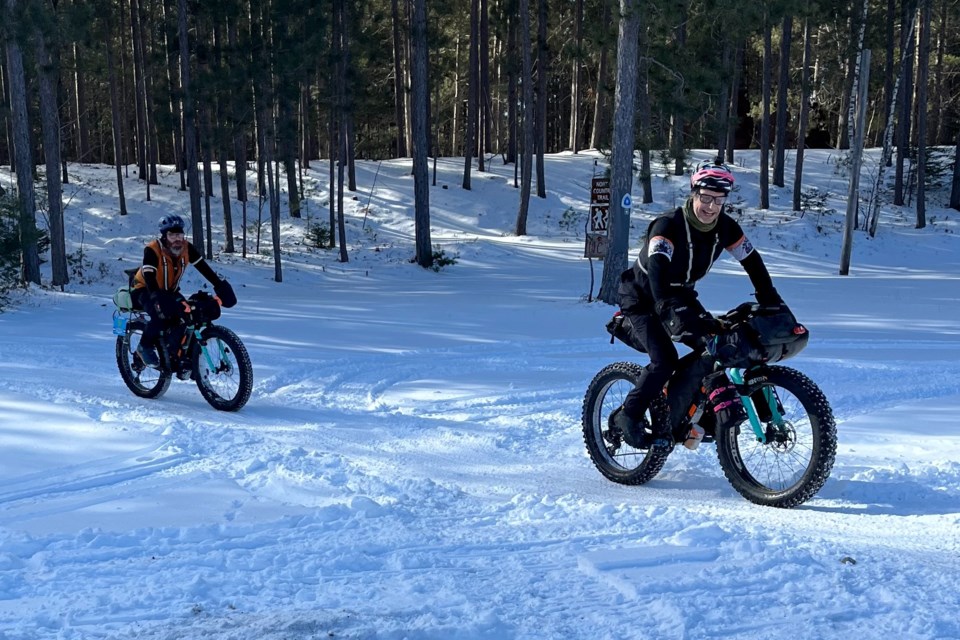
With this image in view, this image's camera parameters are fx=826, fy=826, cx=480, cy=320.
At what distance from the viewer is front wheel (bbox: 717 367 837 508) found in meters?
4.75

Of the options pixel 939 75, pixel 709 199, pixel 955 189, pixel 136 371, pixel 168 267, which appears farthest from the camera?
pixel 939 75

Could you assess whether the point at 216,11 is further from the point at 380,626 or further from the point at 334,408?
the point at 380,626

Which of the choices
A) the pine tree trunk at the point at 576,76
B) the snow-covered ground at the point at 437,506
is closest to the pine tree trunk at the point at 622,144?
the snow-covered ground at the point at 437,506

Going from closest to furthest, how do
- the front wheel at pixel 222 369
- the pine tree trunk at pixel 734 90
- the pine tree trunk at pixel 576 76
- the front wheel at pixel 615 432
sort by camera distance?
the front wheel at pixel 615 432, the front wheel at pixel 222 369, the pine tree trunk at pixel 734 90, the pine tree trunk at pixel 576 76

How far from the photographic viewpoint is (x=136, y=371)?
8.71 meters

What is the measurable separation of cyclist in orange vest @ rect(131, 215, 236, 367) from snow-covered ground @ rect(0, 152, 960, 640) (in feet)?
2.42

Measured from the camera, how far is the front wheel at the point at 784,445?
4.75 m

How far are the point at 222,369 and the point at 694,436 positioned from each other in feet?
15.5

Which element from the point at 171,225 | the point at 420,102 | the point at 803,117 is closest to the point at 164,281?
the point at 171,225

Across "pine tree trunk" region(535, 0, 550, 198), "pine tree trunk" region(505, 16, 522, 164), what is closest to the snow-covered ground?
"pine tree trunk" region(535, 0, 550, 198)

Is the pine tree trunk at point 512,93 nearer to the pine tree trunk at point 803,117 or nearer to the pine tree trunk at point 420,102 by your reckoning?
the pine tree trunk at point 803,117

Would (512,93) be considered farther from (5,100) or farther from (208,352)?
(208,352)

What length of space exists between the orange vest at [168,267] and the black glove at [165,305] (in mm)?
129

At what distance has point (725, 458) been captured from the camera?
5.21 m
